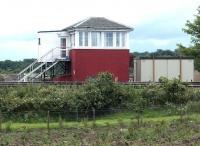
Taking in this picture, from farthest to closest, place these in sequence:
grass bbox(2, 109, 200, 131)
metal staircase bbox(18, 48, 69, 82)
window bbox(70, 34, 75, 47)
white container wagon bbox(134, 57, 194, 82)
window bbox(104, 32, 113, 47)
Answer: window bbox(70, 34, 75, 47) → window bbox(104, 32, 113, 47) → metal staircase bbox(18, 48, 69, 82) → white container wagon bbox(134, 57, 194, 82) → grass bbox(2, 109, 200, 131)

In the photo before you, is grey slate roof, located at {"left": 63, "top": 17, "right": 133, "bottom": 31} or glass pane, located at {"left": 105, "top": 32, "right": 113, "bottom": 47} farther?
glass pane, located at {"left": 105, "top": 32, "right": 113, "bottom": 47}

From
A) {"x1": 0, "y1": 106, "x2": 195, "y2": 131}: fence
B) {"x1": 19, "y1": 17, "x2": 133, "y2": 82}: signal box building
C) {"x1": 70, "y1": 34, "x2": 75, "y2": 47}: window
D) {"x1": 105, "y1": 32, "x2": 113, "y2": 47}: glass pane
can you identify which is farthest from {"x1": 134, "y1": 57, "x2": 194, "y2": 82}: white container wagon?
{"x1": 0, "y1": 106, "x2": 195, "y2": 131}: fence

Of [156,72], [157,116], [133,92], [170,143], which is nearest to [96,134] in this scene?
[170,143]

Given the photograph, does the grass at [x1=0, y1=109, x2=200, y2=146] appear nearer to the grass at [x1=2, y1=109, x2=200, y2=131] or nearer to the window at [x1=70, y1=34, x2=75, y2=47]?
the grass at [x1=2, y1=109, x2=200, y2=131]

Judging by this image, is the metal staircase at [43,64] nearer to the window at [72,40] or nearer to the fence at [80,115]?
the window at [72,40]

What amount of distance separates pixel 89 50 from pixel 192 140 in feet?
91.8

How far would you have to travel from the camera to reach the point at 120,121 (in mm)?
29812

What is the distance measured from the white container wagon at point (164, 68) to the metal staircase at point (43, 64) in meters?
6.75

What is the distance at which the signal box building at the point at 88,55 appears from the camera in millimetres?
49188

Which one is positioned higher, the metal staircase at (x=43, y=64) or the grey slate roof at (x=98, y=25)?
the grey slate roof at (x=98, y=25)

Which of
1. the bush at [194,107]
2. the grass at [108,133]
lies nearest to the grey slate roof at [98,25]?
the bush at [194,107]

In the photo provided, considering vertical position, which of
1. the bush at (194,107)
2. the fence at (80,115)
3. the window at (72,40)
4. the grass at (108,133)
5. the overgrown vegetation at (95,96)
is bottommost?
the grass at (108,133)

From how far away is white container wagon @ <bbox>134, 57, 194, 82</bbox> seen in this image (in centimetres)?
4900

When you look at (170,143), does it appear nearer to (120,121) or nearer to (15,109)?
(120,121)
